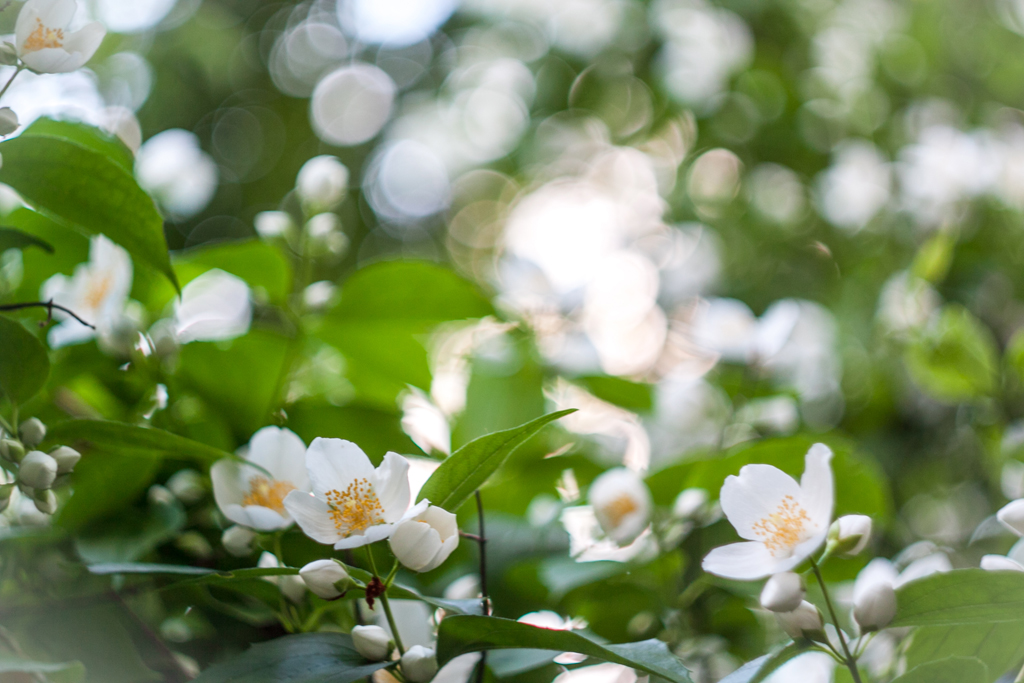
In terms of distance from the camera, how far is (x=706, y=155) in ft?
5.15

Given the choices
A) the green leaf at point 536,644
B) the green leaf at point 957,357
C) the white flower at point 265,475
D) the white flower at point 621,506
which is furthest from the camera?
the green leaf at point 957,357

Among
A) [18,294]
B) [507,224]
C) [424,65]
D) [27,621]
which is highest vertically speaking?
[18,294]

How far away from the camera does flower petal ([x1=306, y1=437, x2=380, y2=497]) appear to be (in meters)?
0.37

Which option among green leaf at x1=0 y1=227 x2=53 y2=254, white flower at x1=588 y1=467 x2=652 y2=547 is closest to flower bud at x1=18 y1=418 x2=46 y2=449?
green leaf at x1=0 y1=227 x2=53 y2=254

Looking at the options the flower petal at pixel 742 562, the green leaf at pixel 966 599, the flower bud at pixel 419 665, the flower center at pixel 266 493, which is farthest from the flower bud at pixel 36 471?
the green leaf at pixel 966 599

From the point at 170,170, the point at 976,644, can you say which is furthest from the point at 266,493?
the point at 170,170

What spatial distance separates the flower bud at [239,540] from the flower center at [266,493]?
20 mm

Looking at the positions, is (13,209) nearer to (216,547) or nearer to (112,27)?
(216,547)

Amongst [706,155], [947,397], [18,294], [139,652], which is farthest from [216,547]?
[706,155]

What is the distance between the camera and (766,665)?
357mm

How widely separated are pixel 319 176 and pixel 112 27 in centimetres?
94

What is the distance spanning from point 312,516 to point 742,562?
238mm

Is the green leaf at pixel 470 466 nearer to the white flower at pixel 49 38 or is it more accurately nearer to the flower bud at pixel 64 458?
the flower bud at pixel 64 458

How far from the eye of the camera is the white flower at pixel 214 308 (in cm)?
56
